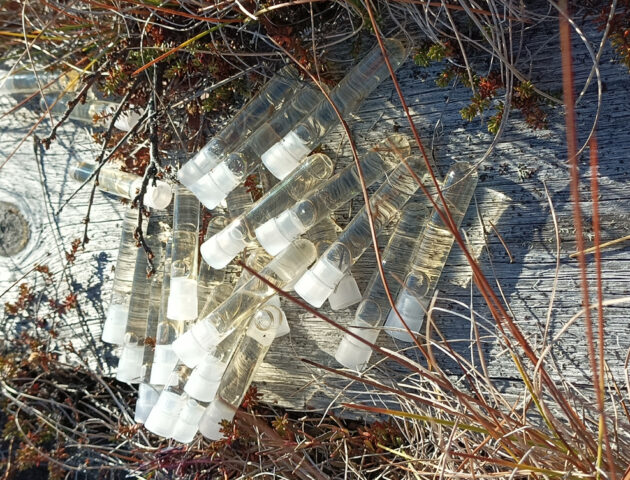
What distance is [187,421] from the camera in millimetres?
2059

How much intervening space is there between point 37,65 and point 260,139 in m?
1.13

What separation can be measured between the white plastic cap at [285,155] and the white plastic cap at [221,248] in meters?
0.27

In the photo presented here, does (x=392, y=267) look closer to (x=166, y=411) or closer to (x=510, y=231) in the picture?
(x=510, y=231)

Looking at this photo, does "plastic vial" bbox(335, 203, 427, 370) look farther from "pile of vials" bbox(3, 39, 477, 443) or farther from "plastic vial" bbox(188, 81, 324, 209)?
"plastic vial" bbox(188, 81, 324, 209)

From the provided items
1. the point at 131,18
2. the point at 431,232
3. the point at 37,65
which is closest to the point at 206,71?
the point at 131,18

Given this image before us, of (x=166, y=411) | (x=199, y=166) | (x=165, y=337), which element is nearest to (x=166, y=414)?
(x=166, y=411)

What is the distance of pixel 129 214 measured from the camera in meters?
2.39

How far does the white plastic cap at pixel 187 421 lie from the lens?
206cm

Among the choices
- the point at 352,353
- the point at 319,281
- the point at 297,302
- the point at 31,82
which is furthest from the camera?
the point at 31,82

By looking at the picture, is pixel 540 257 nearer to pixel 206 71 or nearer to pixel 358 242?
pixel 358 242

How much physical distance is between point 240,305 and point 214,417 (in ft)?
1.36

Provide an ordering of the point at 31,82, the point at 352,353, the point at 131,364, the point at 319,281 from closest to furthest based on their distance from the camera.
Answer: the point at 319,281
the point at 352,353
the point at 131,364
the point at 31,82

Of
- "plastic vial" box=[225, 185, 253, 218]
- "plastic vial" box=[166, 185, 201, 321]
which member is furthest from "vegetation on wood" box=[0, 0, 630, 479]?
"plastic vial" box=[166, 185, 201, 321]

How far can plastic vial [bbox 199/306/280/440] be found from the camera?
202cm
